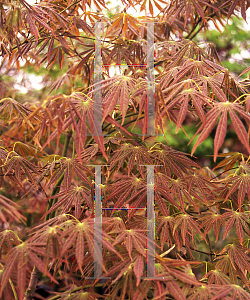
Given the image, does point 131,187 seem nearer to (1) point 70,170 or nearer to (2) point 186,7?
(1) point 70,170

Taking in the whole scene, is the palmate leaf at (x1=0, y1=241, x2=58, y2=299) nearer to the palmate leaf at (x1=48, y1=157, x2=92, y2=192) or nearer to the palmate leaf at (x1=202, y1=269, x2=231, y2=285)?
the palmate leaf at (x1=48, y1=157, x2=92, y2=192)

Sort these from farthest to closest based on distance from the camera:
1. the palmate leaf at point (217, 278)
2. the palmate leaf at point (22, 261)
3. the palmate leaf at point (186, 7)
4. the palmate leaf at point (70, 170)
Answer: the palmate leaf at point (186, 7)
the palmate leaf at point (70, 170)
the palmate leaf at point (217, 278)
the palmate leaf at point (22, 261)

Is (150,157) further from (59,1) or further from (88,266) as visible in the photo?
(59,1)

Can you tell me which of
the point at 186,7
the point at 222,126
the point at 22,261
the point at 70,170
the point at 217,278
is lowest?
the point at 217,278

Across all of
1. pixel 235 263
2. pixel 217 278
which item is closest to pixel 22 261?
pixel 217 278

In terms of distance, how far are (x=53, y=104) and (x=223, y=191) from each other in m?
0.80

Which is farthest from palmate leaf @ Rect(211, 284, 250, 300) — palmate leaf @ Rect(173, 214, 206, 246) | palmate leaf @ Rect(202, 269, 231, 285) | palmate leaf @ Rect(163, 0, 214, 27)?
palmate leaf @ Rect(163, 0, 214, 27)

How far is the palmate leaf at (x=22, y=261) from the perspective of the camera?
75 centimetres

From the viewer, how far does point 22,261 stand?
77 cm

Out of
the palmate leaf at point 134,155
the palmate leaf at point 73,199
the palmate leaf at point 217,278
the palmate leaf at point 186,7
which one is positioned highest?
the palmate leaf at point 186,7

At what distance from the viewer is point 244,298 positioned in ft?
2.89

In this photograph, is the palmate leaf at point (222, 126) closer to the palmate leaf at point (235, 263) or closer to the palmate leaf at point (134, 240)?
the palmate leaf at point (134, 240)

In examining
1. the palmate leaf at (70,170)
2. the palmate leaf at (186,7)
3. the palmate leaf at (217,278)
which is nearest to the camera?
the palmate leaf at (217,278)

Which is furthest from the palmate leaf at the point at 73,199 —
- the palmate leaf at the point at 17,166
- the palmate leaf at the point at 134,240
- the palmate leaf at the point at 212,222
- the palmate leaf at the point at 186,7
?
the palmate leaf at the point at 186,7
